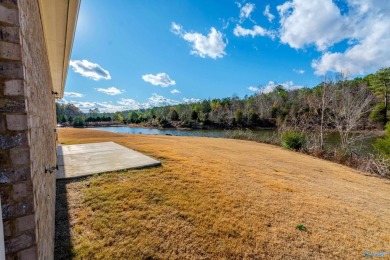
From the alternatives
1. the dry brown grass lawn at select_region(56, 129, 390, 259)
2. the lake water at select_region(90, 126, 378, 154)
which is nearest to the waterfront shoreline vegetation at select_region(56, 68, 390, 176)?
the lake water at select_region(90, 126, 378, 154)

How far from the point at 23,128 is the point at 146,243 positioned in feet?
8.09

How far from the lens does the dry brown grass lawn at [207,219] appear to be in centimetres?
303

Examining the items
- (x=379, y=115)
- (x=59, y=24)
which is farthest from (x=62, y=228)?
(x=379, y=115)

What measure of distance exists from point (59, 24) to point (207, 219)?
421cm

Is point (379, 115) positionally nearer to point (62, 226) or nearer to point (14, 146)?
point (62, 226)

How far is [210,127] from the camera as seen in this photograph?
47.6m

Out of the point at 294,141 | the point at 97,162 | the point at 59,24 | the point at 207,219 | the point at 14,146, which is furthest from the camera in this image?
the point at 294,141

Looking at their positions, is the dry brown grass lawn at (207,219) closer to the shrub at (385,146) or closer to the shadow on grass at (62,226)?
the shadow on grass at (62,226)

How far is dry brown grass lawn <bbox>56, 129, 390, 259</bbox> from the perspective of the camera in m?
3.03

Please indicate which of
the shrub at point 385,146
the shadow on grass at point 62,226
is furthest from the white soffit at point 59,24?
the shrub at point 385,146

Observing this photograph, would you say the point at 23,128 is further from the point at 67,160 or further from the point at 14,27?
the point at 67,160

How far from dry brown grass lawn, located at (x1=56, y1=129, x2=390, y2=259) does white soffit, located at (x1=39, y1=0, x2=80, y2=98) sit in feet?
9.81

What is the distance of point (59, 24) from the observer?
10.9ft

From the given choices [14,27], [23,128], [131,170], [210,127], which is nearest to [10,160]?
[23,128]
